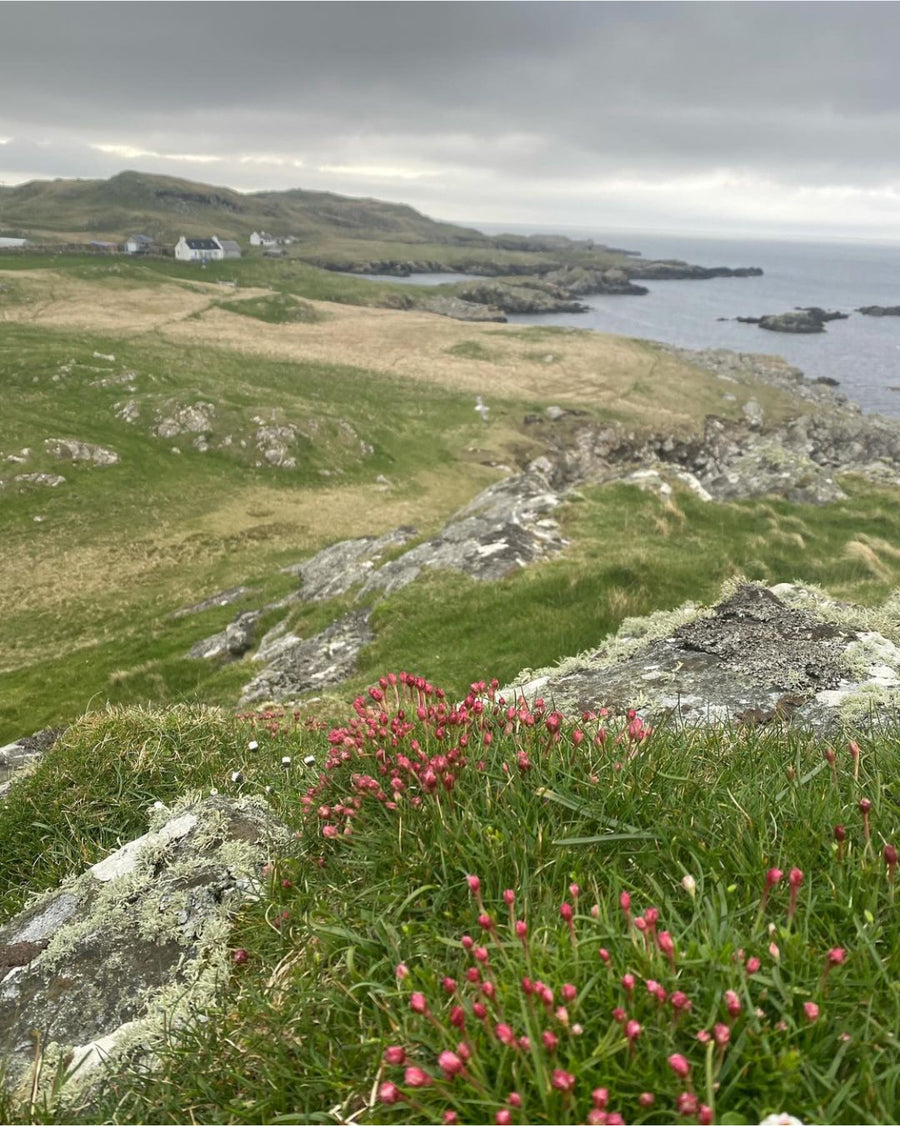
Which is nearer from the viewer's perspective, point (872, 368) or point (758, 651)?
point (758, 651)

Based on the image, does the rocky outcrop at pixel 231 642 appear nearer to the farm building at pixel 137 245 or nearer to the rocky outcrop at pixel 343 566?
the rocky outcrop at pixel 343 566

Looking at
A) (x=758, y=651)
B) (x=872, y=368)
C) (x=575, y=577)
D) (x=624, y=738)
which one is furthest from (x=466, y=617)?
(x=872, y=368)

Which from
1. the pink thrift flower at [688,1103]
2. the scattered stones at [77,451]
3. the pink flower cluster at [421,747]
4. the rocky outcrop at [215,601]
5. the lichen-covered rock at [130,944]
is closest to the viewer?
the pink thrift flower at [688,1103]

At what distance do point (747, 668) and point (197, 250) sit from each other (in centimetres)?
18958

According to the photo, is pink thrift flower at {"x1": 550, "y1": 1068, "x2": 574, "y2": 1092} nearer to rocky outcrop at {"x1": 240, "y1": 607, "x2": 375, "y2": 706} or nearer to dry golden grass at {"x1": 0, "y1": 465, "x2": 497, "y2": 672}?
rocky outcrop at {"x1": 240, "y1": 607, "x2": 375, "y2": 706}

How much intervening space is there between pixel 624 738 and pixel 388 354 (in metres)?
97.1

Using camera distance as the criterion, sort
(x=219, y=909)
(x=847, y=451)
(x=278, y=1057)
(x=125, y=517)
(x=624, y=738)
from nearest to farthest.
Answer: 1. (x=278, y=1057)
2. (x=219, y=909)
3. (x=624, y=738)
4. (x=125, y=517)
5. (x=847, y=451)

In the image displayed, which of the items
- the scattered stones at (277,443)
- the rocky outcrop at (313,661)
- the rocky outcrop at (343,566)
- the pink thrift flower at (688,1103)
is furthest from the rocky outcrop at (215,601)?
the pink thrift flower at (688,1103)

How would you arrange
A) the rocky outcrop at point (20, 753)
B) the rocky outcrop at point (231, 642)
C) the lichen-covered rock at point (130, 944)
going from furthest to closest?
the rocky outcrop at point (231, 642)
the rocky outcrop at point (20, 753)
the lichen-covered rock at point (130, 944)

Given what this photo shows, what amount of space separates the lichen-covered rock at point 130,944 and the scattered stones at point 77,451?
53.5 meters

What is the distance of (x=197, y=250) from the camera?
167625 millimetres

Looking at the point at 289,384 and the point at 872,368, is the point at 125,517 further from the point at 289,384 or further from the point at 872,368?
the point at 872,368

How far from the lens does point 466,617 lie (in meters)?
18.3

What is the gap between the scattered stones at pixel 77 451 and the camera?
51.3 meters
